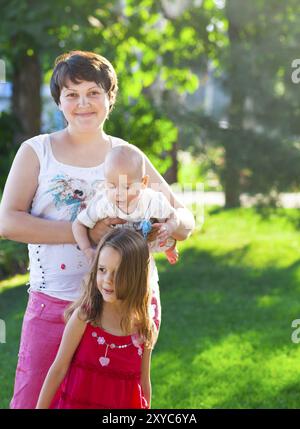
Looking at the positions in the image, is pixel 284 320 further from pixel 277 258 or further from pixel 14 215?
pixel 14 215

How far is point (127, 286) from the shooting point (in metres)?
2.60

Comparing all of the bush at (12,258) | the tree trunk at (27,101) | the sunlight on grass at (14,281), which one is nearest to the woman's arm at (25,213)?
the sunlight on grass at (14,281)

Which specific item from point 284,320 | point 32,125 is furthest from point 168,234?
point 32,125

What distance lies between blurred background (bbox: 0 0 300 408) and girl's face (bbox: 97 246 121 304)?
7.17 ft

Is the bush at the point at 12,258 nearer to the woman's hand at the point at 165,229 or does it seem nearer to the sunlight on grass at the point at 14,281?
the sunlight on grass at the point at 14,281

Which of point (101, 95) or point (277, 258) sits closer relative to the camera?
point (101, 95)

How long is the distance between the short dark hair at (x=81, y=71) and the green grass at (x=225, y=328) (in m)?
2.43

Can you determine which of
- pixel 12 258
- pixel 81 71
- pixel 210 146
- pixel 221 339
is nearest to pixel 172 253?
pixel 81 71

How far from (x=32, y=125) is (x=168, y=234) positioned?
7078mm

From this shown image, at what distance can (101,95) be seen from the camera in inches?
106

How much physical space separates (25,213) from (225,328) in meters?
4.00

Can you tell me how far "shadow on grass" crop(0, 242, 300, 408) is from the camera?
4871 mm

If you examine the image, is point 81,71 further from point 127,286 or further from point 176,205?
point 127,286

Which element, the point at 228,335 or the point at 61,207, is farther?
the point at 228,335
